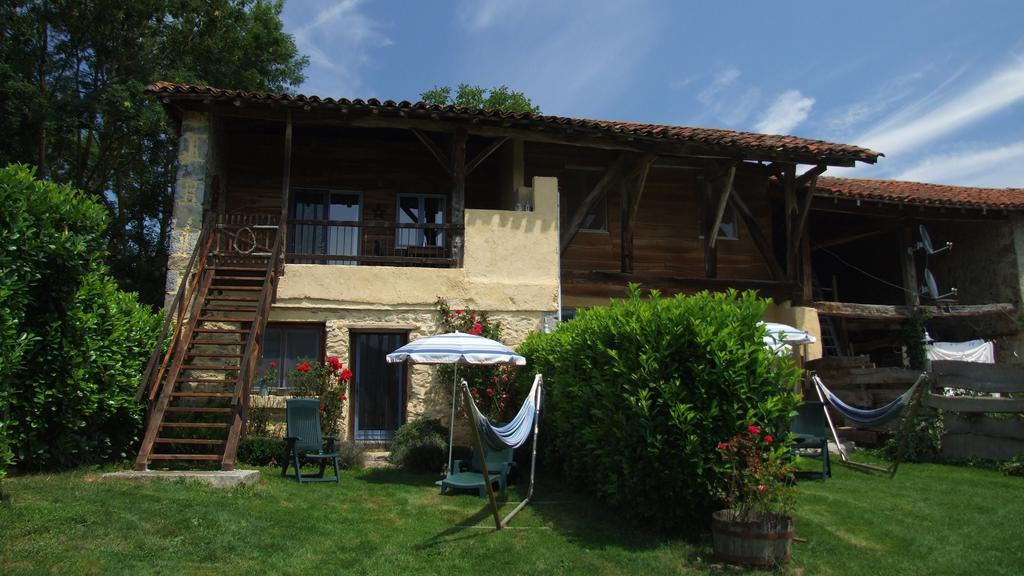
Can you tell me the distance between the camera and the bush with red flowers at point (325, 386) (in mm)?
9922

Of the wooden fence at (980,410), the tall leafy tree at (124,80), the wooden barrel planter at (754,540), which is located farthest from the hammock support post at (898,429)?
the tall leafy tree at (124,80)

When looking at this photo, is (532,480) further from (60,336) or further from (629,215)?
(629,215)

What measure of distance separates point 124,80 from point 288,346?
10424mm

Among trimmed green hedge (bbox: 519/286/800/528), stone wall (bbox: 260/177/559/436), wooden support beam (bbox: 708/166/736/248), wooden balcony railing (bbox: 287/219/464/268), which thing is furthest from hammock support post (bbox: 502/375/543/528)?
wooden support beam (bbox: 708/166/736/248)

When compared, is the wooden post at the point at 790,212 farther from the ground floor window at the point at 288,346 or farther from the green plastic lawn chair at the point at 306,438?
the green plastic lawn chair at the point at 306,438

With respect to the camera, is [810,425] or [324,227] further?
[324,227]

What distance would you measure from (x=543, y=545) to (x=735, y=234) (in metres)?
10.2

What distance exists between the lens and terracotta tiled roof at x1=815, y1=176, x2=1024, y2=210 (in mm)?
14266

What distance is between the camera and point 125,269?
1794 cm

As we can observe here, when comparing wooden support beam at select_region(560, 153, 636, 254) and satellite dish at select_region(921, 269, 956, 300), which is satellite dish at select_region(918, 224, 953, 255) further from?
wooden support beam at select_region(560, 153, 636, 254)

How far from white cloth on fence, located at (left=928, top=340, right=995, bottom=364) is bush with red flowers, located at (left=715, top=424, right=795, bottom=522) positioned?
1197 cm

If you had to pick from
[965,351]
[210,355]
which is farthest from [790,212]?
[210,355]

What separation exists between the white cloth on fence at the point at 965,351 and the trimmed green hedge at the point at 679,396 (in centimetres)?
1156

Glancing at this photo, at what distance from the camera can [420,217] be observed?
13133 millimetres
